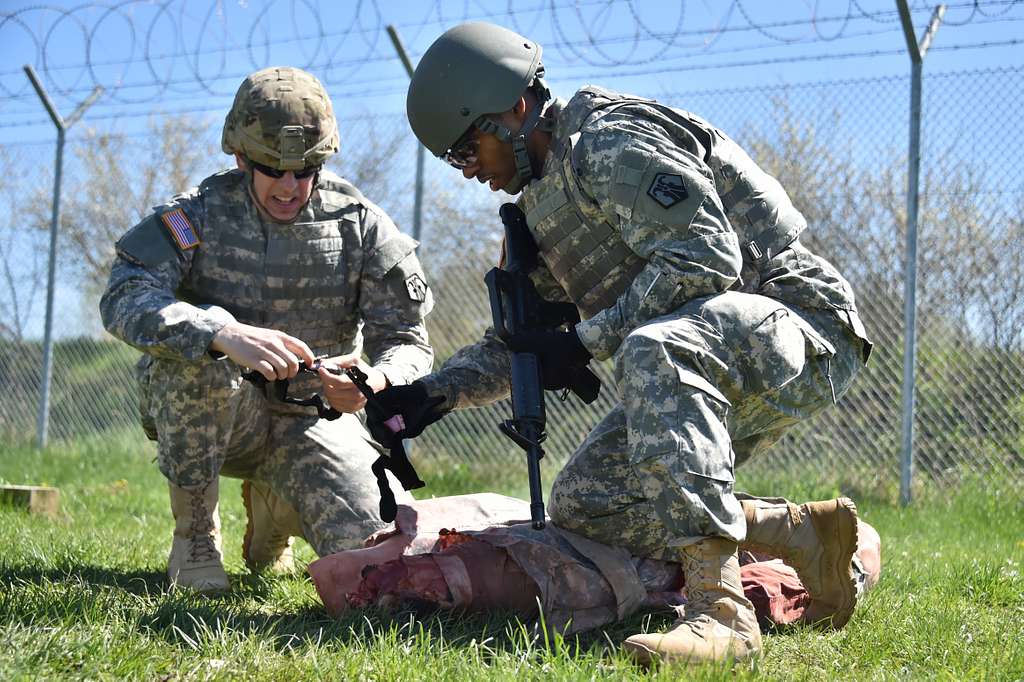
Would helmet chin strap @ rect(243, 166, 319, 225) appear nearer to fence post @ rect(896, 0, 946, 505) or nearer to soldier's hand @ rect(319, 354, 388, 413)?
soldier's hand @ rect(319, 354, 388, 413)

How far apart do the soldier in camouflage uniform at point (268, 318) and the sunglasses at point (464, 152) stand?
0.58 meters

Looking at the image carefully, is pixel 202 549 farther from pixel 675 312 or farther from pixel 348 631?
pixel 675 312

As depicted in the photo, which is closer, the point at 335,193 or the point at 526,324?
the point at 526,324

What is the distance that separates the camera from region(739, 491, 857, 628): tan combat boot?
9.62 feet

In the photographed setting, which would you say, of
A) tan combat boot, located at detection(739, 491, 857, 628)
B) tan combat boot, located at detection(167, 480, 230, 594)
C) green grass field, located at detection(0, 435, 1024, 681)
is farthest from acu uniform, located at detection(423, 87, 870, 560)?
tan combat boot, located at detection(167, 480, 230, 594)

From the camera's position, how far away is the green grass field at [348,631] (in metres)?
2.28

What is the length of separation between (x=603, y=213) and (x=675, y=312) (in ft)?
1.24

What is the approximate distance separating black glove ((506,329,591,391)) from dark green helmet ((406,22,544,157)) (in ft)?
2.05

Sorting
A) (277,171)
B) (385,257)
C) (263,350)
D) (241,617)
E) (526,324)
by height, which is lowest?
(241,617)

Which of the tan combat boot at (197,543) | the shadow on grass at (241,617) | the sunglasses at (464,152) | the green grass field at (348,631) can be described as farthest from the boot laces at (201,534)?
the sunglasses at (464,152)

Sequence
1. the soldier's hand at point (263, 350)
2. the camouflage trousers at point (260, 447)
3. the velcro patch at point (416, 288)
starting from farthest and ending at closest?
the velcro patch at point (416, 288) → the camouflage trousers at point (260, 447) → the soldier's hand at point (263, 350)

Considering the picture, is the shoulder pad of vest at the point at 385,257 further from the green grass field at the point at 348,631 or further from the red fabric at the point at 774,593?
the red fabric at the point at 774,593

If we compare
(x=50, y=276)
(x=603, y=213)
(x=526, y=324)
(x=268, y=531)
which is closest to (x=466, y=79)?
(x=603, y=213)

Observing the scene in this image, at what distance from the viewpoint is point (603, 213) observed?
3.00 m
